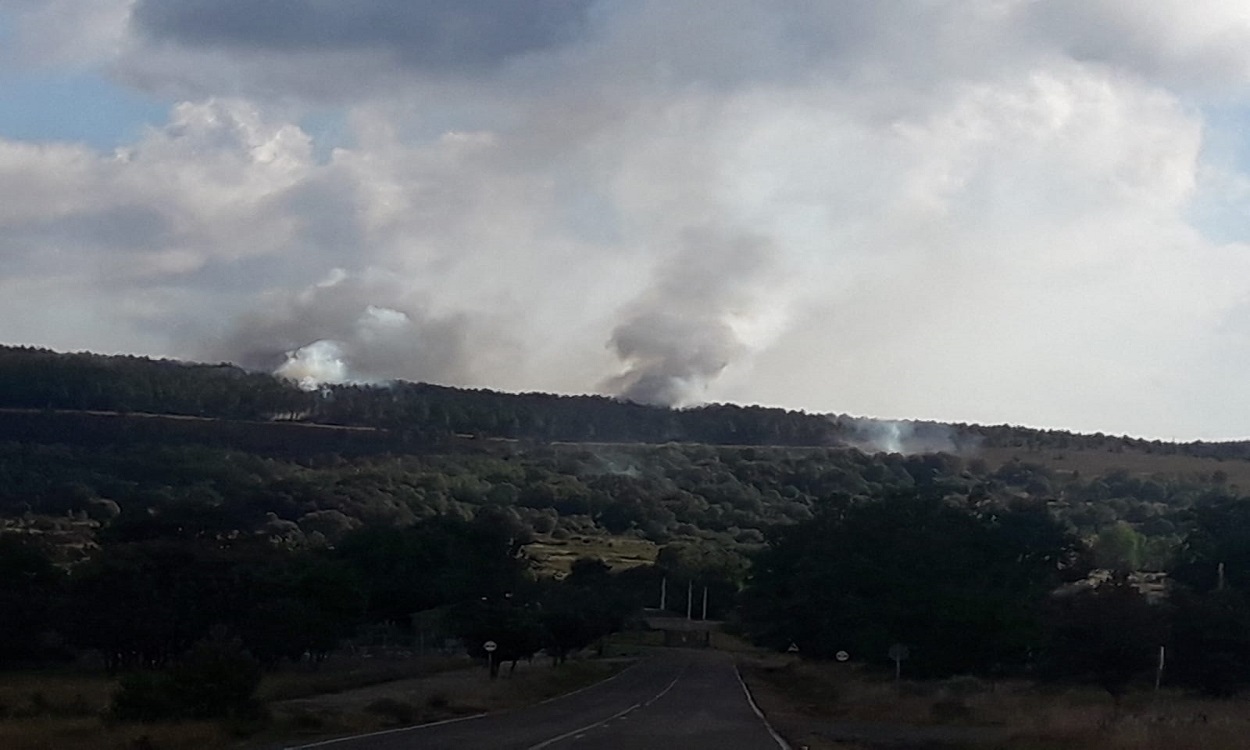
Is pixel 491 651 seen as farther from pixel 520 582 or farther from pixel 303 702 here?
pixel 520 582

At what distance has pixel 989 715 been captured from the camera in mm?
46125

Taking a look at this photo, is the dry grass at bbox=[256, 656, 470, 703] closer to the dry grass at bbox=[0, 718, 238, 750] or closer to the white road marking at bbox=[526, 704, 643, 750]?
the white road marking at bbox=[526, 704, 643, 750]

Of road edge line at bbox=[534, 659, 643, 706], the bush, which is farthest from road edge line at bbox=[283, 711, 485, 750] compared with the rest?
road edge line at bbox=[534, 659, 643, 706]

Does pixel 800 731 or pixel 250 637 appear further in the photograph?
pixel 250 637

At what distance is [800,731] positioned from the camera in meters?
40.7

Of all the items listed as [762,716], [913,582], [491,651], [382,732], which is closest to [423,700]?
[762,716]

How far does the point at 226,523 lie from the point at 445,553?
13.4 metres

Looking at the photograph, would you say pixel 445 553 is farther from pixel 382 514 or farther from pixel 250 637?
pixel 382 514

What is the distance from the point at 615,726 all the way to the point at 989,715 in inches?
506

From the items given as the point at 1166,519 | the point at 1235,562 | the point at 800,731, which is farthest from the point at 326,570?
the point at 1166,519

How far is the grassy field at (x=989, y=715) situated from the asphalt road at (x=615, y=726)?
4.98 ft

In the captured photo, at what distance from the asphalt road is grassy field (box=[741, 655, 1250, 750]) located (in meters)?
1.52

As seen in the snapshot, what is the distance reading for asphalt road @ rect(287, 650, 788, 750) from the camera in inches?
1256

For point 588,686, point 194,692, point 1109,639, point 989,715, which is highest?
point 1109,639
